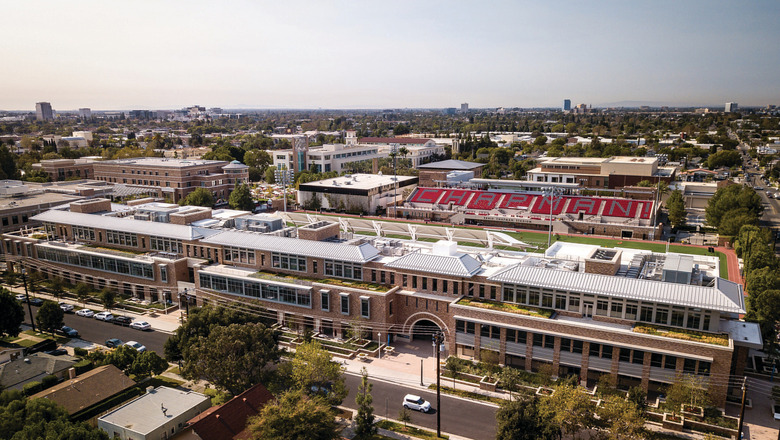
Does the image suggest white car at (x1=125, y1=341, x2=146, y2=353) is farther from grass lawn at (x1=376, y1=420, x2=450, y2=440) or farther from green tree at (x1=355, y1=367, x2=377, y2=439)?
grass lawn at (x1=376, y1=420, x2=450, y2=440)

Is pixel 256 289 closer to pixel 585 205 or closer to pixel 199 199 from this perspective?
pixel 199 199

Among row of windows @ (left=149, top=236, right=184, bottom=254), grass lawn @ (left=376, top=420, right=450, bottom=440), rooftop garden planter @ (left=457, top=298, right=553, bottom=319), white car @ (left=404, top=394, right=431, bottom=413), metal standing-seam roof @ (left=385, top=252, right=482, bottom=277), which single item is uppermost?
metal standing-seam roof @ (left=385, top=252, right=482, bottom=277)

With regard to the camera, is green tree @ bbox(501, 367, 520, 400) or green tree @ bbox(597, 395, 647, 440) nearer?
green tree @ bbox(597, 395, 647, 440)

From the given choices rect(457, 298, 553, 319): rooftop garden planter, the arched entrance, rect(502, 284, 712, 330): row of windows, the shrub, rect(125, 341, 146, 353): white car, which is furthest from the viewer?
the arched entrance

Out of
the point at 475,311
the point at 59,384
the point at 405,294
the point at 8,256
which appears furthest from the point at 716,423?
the point at 8,256

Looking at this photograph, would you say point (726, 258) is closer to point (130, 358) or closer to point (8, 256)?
point (130, 358)

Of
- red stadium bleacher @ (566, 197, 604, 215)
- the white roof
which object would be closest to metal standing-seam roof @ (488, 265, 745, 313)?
the white roof
